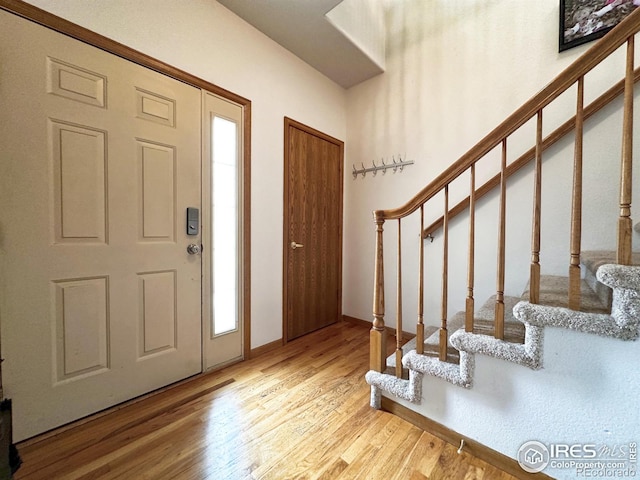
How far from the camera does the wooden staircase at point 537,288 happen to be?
2.86 ft

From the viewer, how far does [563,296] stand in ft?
3.84

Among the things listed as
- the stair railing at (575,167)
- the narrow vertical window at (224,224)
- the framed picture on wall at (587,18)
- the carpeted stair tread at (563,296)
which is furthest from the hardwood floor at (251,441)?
the framed picture on wall at (587,18)

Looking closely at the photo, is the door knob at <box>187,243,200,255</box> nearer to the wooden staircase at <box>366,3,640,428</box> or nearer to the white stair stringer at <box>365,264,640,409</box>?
the wooden staircase at <box>366,3,640,428</box>

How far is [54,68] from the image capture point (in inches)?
49.1

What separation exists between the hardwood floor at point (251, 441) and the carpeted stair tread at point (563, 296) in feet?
2.52

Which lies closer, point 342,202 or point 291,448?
point 291,448

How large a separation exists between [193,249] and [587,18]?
293 cm

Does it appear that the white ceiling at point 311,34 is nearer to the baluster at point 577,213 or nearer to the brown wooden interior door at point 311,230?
the brown wooden interior door at point 311,230

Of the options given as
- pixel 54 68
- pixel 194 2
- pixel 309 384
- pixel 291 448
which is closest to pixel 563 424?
pixel 291 448

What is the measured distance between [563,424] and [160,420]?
1.86 meters

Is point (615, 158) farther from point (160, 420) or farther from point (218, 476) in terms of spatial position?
point (160, 420)

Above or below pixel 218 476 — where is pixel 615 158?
above

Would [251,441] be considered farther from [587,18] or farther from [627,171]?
[587,18]

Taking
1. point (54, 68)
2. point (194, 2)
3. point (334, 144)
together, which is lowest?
point (54, 68)
